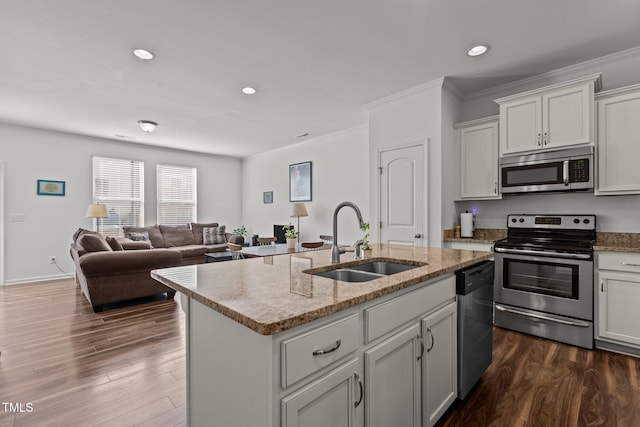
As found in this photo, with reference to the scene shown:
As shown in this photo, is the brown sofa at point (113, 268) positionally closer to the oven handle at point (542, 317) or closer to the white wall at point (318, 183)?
the white wall at point (318, 183)

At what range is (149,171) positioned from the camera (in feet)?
21.8

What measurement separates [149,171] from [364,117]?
4.85m

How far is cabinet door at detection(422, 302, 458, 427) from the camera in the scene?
150cm

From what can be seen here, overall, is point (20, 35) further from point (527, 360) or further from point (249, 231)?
point (249, 231)

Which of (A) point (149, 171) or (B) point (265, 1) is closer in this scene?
(B) point (265, 1)

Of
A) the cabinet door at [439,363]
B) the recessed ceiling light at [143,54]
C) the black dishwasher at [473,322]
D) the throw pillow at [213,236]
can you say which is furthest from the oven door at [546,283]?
the throw pillow at [213,236]

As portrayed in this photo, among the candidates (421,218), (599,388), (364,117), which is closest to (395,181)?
(421,218)

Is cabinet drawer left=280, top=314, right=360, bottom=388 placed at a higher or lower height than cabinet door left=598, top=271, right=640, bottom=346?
higher

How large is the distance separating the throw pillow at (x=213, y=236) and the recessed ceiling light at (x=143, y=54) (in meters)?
4.42

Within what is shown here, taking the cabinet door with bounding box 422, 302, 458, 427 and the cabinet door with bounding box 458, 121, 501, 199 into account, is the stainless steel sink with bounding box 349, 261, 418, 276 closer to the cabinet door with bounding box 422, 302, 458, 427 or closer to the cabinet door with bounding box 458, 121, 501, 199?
the cabinet door with bounding box 422, 302, 458, 427

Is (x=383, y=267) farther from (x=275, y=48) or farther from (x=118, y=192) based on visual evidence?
(x=118, y=192)

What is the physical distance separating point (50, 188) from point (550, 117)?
7529 millimetres

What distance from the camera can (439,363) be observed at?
63.4 inches

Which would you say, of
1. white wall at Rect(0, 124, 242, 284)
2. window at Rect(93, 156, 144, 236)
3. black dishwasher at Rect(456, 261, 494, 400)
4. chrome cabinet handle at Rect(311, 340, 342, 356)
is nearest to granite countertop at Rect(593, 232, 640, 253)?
black dishwasher at Rect(456, 261, 494, 400)
